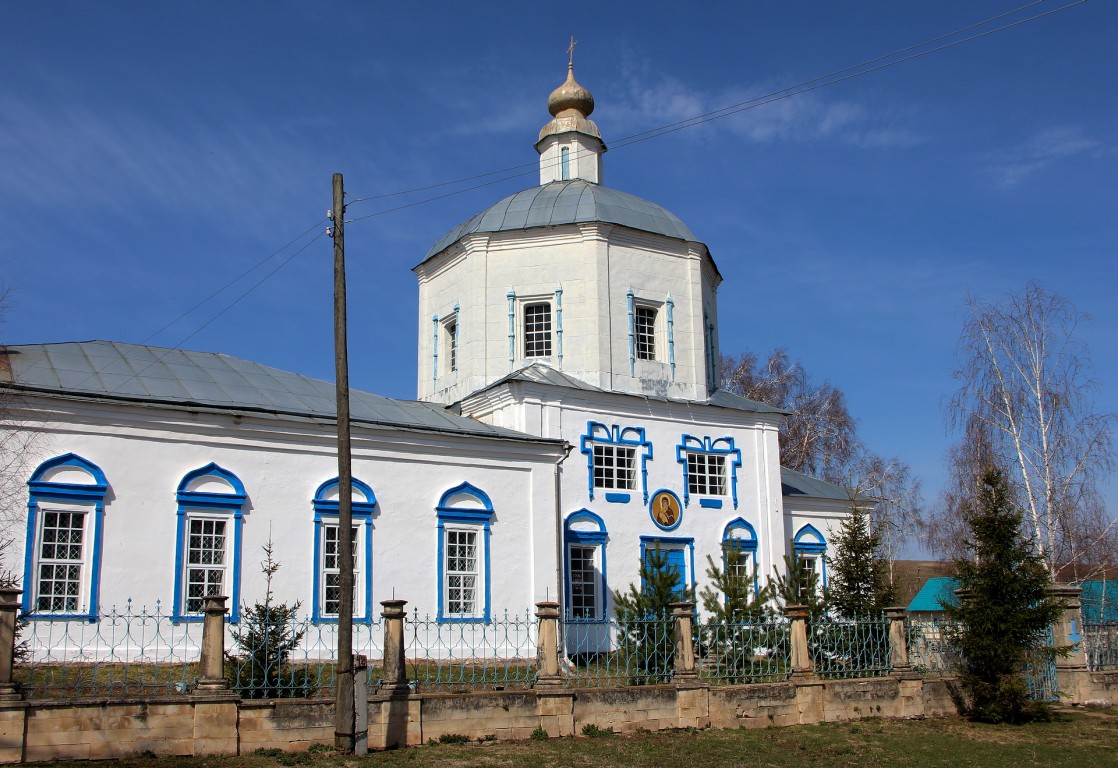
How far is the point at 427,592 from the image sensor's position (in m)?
17.8

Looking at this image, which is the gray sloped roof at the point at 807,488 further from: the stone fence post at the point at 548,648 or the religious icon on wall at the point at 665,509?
the stone fence post at the point at 548,648

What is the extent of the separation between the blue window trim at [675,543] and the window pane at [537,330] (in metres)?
4.69

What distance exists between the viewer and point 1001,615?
15250mm

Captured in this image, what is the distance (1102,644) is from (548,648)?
11787 millimetres

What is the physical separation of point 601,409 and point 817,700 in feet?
27.1

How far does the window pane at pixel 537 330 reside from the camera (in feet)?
75.0

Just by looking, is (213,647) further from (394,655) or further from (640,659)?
(640,659)

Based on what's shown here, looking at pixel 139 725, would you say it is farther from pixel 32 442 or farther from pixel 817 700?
pixel 817 700

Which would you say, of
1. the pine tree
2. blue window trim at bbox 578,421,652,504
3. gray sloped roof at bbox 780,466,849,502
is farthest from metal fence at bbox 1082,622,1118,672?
blue window trim at bbox 578,421,652,504

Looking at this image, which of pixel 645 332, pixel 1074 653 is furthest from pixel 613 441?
pixel 1074 653

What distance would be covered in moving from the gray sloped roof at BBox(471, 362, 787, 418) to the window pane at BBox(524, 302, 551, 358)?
1.38 ft

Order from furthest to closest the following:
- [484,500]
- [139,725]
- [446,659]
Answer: [484,500] < [446,659] < [139,725]

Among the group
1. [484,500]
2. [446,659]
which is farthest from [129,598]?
[484,500]

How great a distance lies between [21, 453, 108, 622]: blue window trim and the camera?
47.7 ft
